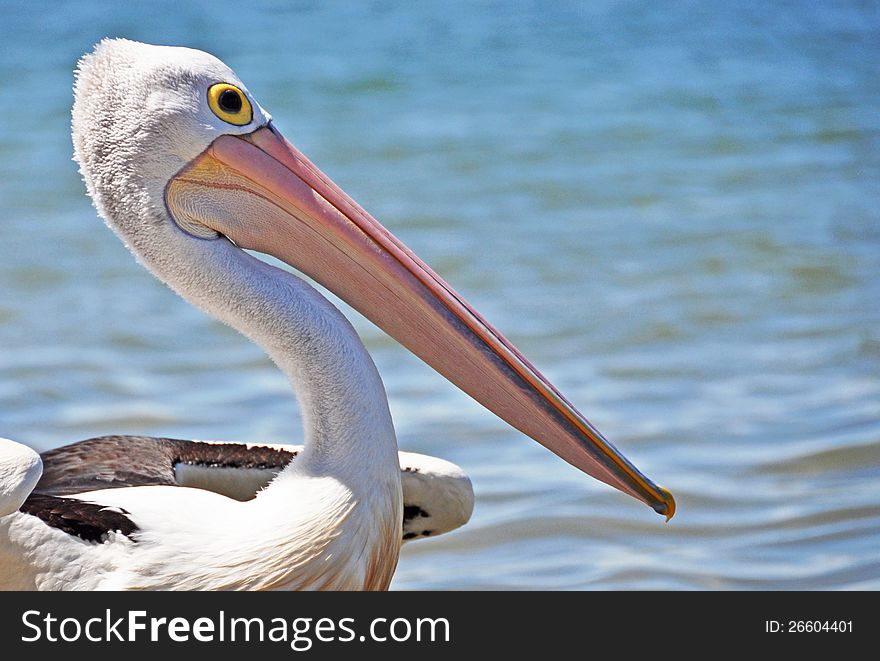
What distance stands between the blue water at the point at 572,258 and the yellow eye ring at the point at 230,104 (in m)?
1.44

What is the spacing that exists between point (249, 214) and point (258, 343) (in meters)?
0.26

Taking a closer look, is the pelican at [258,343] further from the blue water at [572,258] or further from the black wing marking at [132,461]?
the blue water at [572,258]

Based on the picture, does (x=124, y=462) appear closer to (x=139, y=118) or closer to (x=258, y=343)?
(x=258, y=343)

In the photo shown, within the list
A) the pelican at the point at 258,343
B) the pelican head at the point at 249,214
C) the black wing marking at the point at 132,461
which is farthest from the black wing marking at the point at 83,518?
the pelican head at the point at 249,214

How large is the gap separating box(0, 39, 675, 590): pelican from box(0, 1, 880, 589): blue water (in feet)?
3.37

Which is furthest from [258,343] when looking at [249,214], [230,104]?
[230,104]

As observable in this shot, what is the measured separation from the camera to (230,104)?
2.78 metres

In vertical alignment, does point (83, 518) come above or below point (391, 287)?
below

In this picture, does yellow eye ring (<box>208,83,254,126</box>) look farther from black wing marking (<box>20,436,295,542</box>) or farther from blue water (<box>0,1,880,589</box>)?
blue water (<box>0,1,880,589</box>)

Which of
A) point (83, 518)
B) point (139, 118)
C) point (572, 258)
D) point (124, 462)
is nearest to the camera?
point (83, 518)

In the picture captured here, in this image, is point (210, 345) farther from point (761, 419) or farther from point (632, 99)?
point (632, 99)
